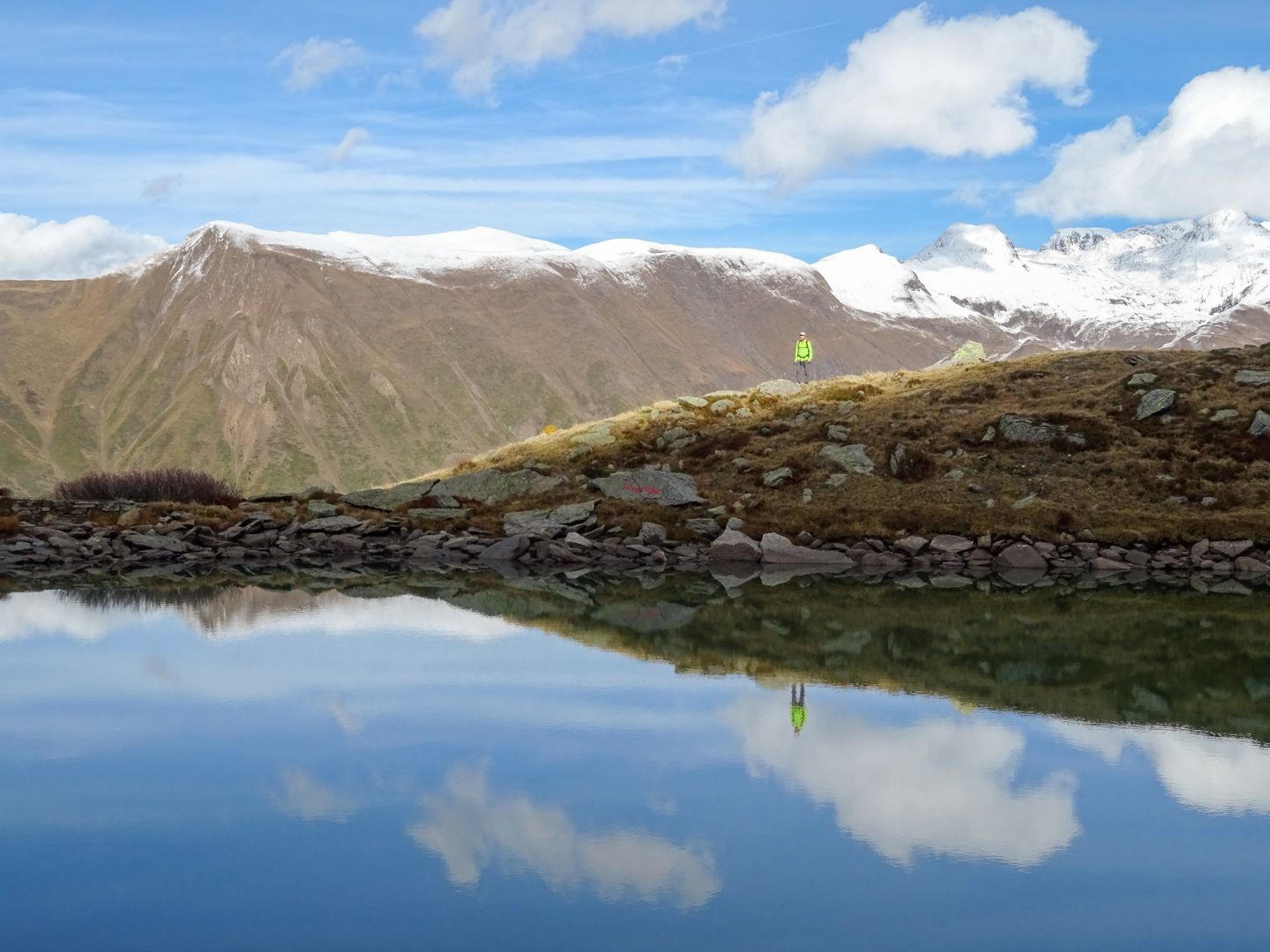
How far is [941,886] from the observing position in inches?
457

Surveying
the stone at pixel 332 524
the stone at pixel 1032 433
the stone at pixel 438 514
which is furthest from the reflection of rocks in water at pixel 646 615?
the stone at pixel 1032 433

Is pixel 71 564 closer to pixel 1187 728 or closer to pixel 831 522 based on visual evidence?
pixel 831 522

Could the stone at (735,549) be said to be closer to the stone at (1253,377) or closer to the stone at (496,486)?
the stone at (496,486)

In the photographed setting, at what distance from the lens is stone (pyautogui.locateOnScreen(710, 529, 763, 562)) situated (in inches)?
1630

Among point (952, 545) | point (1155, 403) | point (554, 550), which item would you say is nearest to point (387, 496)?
point (554, 550)

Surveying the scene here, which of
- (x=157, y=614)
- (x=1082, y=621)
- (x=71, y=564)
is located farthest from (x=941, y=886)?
(x=71, y=564)

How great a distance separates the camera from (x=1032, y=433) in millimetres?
47031

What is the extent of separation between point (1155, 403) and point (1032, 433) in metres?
5.04

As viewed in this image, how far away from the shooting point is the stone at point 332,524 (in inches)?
1800

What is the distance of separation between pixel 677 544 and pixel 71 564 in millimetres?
19341

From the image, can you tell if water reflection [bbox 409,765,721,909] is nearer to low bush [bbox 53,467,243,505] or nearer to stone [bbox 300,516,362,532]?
stone [bbox 300,516,362,532]

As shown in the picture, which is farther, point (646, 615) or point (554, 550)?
Answer: point (554, 550)

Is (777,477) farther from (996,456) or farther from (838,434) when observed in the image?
(996,456)

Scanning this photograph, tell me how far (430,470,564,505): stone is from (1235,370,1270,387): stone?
86.0ft
